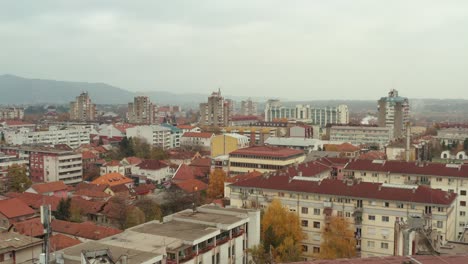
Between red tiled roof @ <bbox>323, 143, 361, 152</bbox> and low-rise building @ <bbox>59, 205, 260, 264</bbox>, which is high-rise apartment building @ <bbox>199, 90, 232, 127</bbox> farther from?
low-rise building @ <bbox>59, 205, 260, 264</bbox>

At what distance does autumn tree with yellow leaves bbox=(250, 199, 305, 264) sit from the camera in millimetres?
12383

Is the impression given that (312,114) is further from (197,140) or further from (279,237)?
(279,237)

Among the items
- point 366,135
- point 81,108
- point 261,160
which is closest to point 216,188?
point 261,160

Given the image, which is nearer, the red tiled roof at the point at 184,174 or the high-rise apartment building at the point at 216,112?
the red tiled roof at the point at 184,174

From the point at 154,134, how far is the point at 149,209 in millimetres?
27165

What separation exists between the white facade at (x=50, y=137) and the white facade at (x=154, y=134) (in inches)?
194

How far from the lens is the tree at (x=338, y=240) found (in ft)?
42.5

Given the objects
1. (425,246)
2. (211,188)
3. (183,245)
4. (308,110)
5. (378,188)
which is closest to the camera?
(425,246)

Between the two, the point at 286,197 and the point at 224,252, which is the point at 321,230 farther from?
the point at 224,252

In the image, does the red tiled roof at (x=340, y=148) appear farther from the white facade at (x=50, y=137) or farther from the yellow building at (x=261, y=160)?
the white facade at (x=50, y=137)

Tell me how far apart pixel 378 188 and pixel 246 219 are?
4.94m

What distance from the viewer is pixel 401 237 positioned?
327 inches

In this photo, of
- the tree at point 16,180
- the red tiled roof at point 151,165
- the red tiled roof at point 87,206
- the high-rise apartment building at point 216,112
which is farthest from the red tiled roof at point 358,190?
the high-rise apartment building at point 216,112

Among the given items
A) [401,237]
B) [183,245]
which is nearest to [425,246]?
[401,237]
